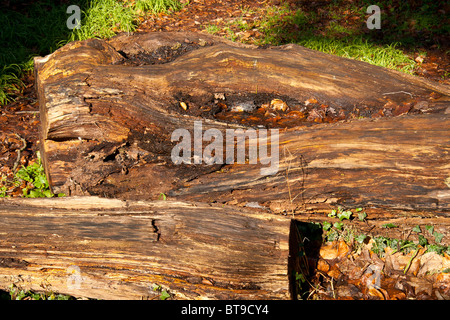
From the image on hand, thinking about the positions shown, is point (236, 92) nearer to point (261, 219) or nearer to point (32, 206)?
point (261, 219)

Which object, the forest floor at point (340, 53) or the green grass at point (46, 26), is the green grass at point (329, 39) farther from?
the green grass at point (46, 26)

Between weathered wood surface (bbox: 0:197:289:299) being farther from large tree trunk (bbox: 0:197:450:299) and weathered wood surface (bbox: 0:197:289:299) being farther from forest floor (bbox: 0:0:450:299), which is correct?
forest floor (bbox: 0:0:450:299)

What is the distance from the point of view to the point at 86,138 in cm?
331

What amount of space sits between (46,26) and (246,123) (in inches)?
174

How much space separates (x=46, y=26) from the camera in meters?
6.17

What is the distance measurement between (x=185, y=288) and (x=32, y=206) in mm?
1193

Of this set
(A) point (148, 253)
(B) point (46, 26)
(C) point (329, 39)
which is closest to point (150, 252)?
(A) point (148, 253)

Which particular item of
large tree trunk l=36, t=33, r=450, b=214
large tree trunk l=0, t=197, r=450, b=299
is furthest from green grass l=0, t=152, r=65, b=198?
large tree trunk l=0, t=197, r=450, b=299

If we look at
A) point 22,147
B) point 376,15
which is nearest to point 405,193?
point 22,147

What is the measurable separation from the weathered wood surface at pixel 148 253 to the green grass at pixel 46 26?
345 cm

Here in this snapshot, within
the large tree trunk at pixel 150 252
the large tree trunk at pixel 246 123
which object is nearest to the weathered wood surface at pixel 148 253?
the large tree trunk at pixel 150 252

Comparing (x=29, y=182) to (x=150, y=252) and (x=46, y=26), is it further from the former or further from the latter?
(x=46, y=26)

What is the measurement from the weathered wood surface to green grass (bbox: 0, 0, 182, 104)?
11.3 ft

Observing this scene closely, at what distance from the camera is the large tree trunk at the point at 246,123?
2.80 m
